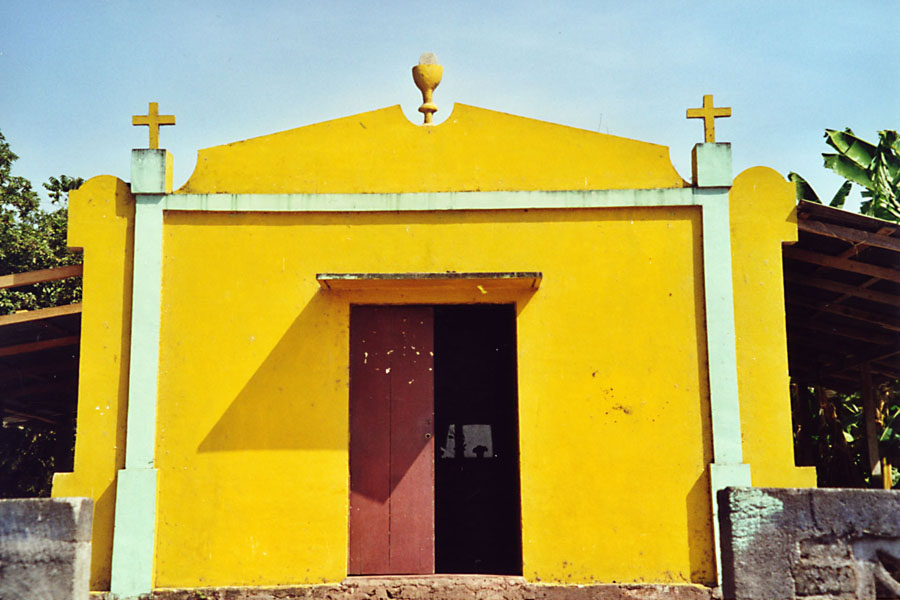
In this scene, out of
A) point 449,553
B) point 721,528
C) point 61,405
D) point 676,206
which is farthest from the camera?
point 61,405

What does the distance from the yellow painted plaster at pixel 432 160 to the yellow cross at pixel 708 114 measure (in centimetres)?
44

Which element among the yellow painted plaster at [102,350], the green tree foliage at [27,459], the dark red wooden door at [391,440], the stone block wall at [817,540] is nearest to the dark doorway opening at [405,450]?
the dark red wooden door at [391,440]

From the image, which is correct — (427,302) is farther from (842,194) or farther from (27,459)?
(27,459)

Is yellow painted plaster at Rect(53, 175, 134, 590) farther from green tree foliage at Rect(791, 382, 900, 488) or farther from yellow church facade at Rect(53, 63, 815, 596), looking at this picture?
green tree foliage at Rect(791, 382, 900, 488)

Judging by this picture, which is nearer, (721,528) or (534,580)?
(721,528)

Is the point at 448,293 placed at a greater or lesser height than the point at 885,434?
greater

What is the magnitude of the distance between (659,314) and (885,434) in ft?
24.9

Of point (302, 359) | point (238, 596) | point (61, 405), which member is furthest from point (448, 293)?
point (61, 405)

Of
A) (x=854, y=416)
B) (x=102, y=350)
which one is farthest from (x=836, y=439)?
(x=102, y=350)

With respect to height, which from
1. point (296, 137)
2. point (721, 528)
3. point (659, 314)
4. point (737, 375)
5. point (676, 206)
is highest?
point (296, 137)

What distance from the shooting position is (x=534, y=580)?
8.28 meters

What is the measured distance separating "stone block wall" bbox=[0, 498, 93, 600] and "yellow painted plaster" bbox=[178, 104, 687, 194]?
4.08m

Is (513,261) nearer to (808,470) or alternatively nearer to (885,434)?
(808,470)

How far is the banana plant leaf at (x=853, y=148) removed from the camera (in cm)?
1366
